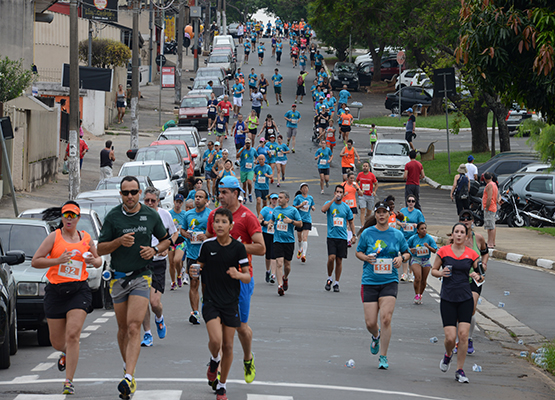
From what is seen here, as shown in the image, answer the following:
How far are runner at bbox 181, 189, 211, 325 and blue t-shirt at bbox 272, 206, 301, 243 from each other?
107 inches

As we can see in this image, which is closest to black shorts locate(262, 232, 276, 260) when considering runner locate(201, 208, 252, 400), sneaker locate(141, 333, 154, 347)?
sneaker locate(141, 333, 154, 347)

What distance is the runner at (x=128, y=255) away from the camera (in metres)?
8.23

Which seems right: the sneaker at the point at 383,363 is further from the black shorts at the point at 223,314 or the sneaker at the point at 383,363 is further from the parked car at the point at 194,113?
the parked car at the point at 194,113

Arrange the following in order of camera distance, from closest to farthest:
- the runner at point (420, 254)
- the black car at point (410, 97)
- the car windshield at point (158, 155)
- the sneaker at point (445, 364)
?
the sneaker at point (445, 364), the runner at point (420, 254), the car windshield at point (158, 155), the black car at point (410, 97)

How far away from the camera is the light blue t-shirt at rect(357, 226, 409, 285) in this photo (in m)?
10.3

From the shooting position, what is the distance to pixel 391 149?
33.0m

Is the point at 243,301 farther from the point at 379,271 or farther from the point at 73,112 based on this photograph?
the point at 73,112

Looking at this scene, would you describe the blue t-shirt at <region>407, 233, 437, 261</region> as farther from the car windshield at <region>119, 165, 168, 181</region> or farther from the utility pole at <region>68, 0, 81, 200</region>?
the car windshield at <region>119, 165, 168, 181</region>

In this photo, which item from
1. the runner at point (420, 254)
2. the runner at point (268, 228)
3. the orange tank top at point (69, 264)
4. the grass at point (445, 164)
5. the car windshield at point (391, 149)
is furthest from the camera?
the car windshield at point (391, 149)

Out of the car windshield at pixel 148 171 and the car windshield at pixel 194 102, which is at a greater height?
the car windshield at pixel 194 102

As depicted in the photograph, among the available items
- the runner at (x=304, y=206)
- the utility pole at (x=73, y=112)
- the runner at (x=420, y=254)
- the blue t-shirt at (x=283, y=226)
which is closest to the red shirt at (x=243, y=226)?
the runner at (x=420, y=254)

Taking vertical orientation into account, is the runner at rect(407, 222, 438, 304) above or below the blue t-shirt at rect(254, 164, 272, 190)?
below

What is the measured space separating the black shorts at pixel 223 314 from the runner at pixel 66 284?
1.37m

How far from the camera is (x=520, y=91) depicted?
495 inches
